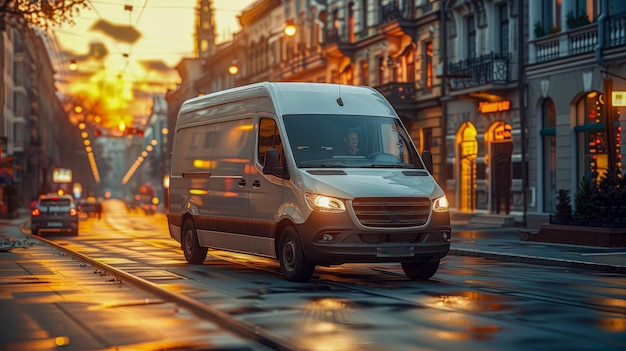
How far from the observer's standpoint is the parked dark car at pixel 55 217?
3781 centimetres

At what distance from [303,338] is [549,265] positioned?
11649mm

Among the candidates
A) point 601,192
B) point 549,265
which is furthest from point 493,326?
point 601,192

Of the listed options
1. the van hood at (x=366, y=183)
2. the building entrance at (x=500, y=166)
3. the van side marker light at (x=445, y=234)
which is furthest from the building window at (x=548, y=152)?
the van hood at (x=366, y=183)

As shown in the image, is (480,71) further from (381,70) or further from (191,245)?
(191,245)

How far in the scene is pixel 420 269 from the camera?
15664 millimetres

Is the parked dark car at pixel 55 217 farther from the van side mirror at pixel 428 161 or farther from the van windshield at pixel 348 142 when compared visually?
the van side mirror at pixel 428 161

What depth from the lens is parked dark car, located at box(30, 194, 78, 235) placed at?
37.8 metres

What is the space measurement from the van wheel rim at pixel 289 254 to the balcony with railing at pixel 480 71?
23.3 metres

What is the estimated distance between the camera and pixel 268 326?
10.2m

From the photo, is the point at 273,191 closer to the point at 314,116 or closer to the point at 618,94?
the point at 314,116

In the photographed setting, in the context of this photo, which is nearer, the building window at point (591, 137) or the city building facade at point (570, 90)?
the city building facade at point (570, 90)

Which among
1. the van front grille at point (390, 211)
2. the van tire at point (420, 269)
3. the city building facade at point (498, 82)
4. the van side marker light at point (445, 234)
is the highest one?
the city building facade at point (498, 82)

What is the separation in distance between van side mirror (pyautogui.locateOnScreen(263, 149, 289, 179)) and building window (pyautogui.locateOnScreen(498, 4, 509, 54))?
24.1m

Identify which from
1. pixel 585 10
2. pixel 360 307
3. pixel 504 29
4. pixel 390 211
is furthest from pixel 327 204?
pixel 504 29
